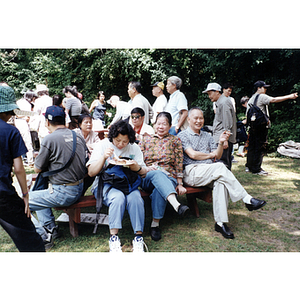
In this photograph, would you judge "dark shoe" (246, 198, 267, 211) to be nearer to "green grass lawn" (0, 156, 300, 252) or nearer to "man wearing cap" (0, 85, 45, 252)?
"green grass lawn" (0, 156, 300, 252)

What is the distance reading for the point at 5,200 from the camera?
2.21m

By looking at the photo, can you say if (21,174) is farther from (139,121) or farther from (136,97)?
(136,97)

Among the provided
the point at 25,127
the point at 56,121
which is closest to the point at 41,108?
the point at 25,127

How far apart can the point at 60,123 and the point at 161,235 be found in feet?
5.96

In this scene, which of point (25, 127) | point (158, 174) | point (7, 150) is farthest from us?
point (25, 127)

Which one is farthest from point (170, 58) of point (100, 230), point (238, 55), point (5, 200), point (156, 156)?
point (5, 200)

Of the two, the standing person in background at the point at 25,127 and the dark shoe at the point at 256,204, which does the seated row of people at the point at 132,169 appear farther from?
the standing person in background at the point at 25,127

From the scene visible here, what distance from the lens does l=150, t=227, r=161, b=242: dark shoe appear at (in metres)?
3.17

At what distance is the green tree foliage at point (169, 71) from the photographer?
8.85m

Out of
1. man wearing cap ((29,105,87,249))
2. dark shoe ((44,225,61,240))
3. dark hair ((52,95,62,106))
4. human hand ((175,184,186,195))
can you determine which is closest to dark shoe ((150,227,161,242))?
human hand ((175,184,186,195))

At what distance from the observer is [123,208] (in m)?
2.90

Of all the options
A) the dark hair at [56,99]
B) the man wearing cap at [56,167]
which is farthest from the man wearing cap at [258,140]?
the man wearing cap at [56,167]

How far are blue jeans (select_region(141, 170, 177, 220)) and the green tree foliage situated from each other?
6.40 metres

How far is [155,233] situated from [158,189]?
0.54 m
